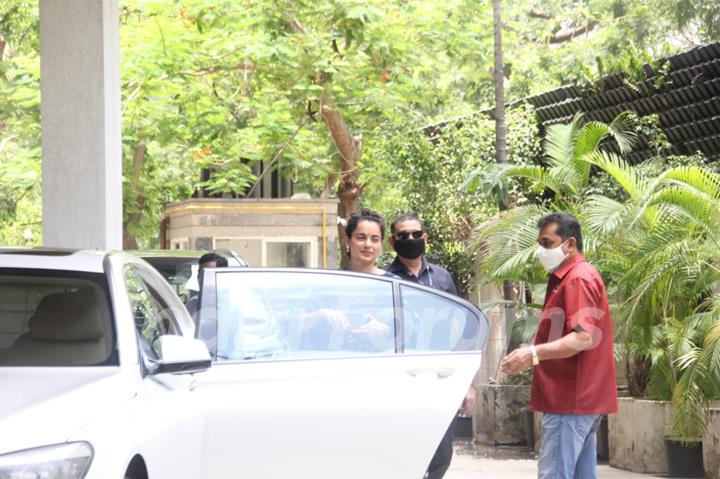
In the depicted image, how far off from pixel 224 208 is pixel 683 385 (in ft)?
39.0

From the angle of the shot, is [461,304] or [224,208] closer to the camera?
[461,304]

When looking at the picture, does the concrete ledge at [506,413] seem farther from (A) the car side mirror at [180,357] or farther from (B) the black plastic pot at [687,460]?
(A) the car side mirror at [180,357]

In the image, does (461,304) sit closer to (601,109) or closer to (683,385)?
(683,385)

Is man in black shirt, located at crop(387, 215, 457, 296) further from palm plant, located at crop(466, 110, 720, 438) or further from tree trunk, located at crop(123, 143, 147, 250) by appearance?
tree trunk, located at crop(123, 143, 147, 250)

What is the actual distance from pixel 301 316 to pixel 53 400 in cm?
209

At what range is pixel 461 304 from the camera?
23.0 ft

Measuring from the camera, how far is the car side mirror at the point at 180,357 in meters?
5.18

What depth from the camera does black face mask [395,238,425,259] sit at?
319 inches

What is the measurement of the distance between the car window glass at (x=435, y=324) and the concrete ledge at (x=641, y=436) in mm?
5509

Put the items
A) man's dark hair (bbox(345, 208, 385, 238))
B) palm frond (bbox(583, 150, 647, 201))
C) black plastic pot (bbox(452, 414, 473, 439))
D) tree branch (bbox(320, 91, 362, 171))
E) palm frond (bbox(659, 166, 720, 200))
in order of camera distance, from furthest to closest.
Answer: tree branch (bbox(320, 91, 362, 171)), black plastic pot (bbox(452, 414, 473, 439)), palm frond (bbox(583, 150, 647, 201)), palm frond (bbox(659, 166, 720, 200)), man's dark hair (bbox(345, 208, 385, 238))

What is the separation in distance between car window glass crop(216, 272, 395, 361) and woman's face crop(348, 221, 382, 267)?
106 cm

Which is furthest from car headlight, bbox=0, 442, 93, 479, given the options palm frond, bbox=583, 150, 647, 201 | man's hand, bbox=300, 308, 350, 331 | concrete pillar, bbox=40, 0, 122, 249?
palm frond, bbox=583, 150, 647, 201

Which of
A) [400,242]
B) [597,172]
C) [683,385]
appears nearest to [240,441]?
[400,242]

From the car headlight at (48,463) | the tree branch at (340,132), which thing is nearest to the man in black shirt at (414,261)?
the car headlight at (48,463)
